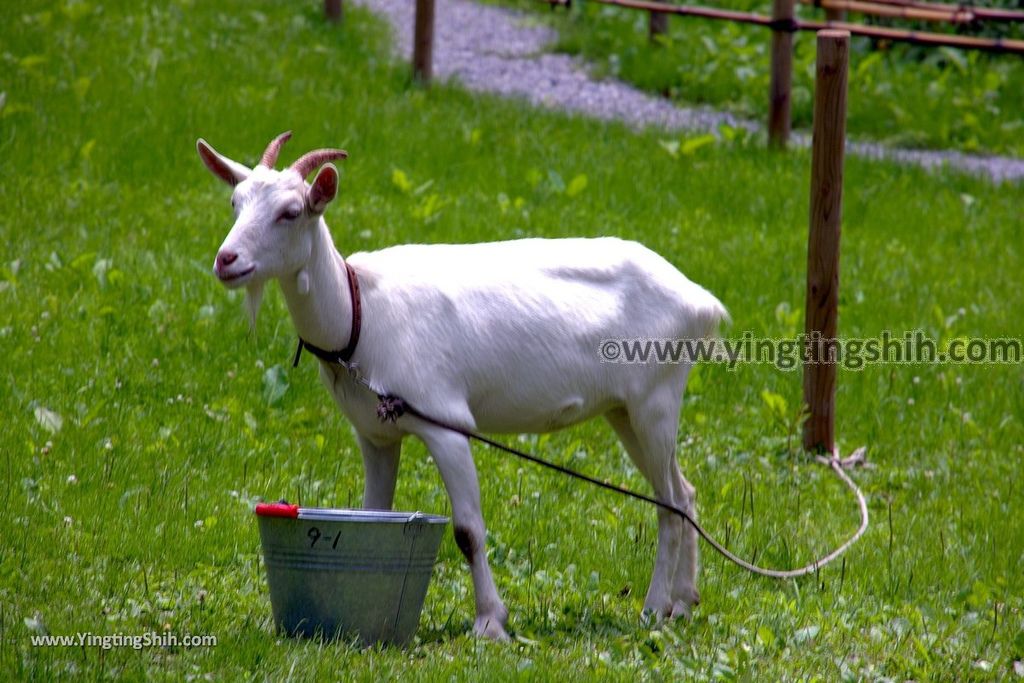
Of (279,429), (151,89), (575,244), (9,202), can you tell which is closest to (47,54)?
(151,89)

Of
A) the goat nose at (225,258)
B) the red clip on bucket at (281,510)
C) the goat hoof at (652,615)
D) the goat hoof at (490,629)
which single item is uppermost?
the goat nose at (225,258)

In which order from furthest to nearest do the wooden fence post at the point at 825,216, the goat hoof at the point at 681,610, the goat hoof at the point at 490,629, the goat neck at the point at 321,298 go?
the wooden fence post at the point at 825,216, the goat hoof at the point at 681,610, the goat hoof at the point at 490,629, the goat neck at the point at 321,298

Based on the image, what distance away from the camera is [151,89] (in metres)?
11.1

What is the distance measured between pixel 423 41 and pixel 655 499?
7.94m

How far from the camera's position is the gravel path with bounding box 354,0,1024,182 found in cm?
1318

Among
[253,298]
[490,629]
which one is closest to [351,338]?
[253,298]

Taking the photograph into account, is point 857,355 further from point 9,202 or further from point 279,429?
point 9,202

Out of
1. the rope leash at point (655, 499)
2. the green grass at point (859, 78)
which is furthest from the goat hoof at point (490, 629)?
the green grass at point (859, 78)

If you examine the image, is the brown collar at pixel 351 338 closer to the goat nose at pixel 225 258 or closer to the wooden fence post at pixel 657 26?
the goat nose at pixel 225 258

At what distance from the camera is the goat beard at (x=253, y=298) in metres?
4.77

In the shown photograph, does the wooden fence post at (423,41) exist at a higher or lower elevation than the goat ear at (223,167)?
lower

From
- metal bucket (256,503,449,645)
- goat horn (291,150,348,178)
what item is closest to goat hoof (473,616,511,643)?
metal bucket (256,503,449,645)

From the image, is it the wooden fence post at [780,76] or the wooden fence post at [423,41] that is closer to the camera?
the wooden fence post at [780,76]

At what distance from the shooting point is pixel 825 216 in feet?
24.4
